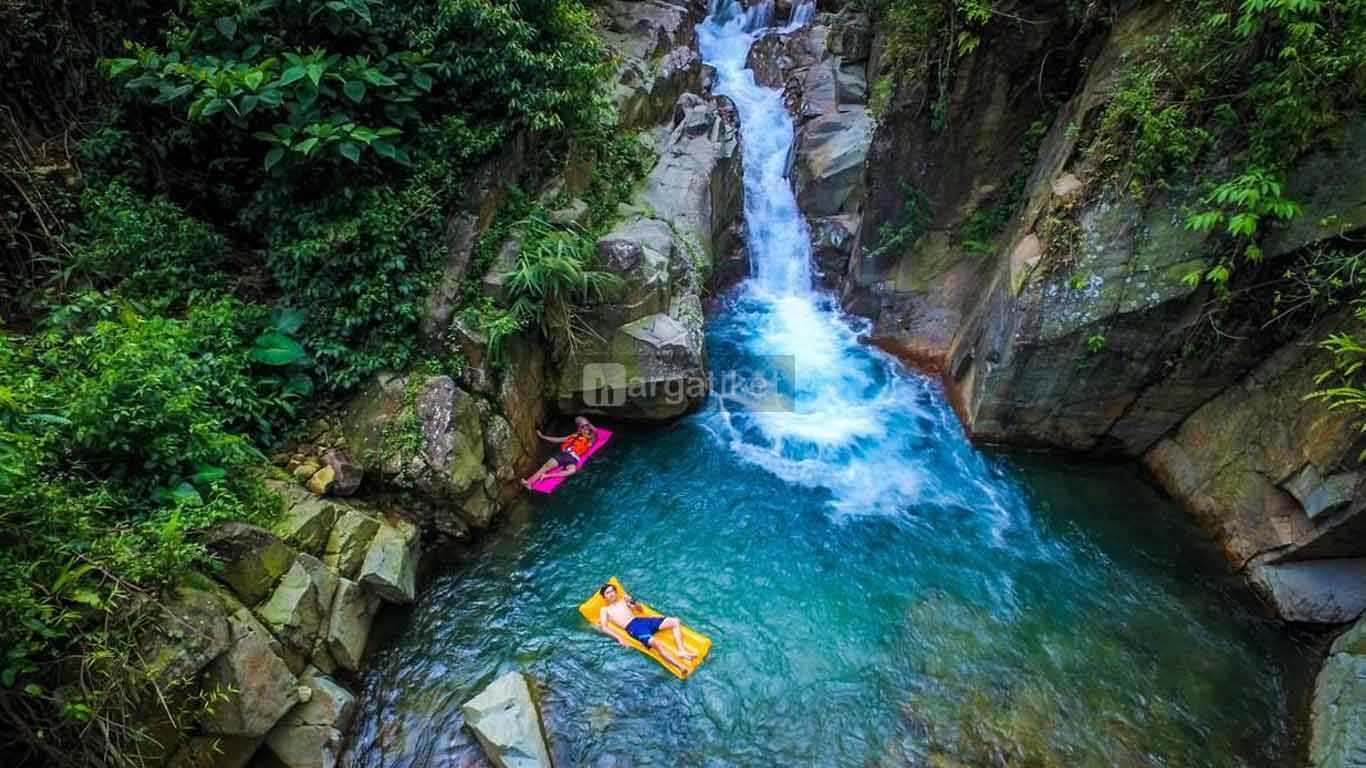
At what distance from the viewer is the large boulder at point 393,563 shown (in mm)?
5848

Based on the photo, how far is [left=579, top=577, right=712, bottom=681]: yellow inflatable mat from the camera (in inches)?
228

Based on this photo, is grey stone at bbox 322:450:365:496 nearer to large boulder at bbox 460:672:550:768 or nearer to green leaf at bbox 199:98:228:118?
large boulder at bbox 460:672:550:768

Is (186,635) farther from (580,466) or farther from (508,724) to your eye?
(580,466)

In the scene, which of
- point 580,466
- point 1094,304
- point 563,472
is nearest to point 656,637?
point 563,472

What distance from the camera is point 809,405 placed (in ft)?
30.5

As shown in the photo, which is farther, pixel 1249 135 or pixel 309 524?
pixel 1249 135

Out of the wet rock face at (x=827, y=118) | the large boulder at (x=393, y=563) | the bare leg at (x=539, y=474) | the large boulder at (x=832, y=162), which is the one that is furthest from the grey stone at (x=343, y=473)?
the large boulder at (x=832, y=162)

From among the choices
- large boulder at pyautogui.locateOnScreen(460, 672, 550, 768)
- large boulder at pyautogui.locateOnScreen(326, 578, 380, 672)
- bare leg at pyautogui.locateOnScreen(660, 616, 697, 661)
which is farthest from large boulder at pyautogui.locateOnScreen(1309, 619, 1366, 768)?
large boulder at pyautogui.locateOnScreen(326, 578, 380, 672)

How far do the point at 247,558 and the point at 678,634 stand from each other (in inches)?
156

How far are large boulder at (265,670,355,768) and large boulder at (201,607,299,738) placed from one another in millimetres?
151

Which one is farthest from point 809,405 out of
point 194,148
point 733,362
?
point 194,148

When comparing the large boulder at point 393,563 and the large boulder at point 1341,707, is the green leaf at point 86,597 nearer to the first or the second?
the large boulder at point 393,563

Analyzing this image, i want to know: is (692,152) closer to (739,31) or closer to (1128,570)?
(739,31)

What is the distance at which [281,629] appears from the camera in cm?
512
